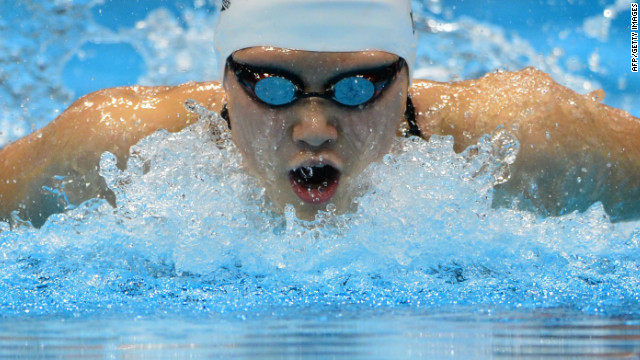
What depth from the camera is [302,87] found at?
2260mm

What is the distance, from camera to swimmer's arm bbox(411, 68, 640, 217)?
2523 mm

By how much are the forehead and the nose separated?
107mm

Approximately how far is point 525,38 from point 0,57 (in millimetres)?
3566

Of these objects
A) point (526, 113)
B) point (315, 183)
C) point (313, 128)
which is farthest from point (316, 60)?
point (526, 113)

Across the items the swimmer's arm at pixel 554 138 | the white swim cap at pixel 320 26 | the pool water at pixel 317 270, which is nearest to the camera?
the pool water at pixel 317 270

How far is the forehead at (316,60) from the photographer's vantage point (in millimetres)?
2289

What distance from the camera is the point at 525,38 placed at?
592cm

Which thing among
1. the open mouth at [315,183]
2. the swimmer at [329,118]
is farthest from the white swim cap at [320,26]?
the open mouth at [315,183]

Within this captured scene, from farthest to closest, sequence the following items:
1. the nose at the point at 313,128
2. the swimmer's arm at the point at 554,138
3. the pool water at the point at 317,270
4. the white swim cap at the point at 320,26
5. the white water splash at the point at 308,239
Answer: the swimmer's arm at the point at 554,138 < the white swim cap at the point at 320,26 < the nose at the point at 313,128 < the white water splash at the point at 308,239 < the pool water at the point at 317,270

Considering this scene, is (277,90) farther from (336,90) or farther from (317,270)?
(317,270)

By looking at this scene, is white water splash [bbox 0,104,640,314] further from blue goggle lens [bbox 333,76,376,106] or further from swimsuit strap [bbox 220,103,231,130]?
blue goggle lens [bbox 333,76,376,106]

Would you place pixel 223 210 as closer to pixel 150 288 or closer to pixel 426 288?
pixel 150 288

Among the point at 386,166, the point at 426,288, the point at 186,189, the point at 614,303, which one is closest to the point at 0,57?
the point at 186,189

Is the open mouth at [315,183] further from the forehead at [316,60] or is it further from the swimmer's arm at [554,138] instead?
the swimmer's arm at [554,138]
